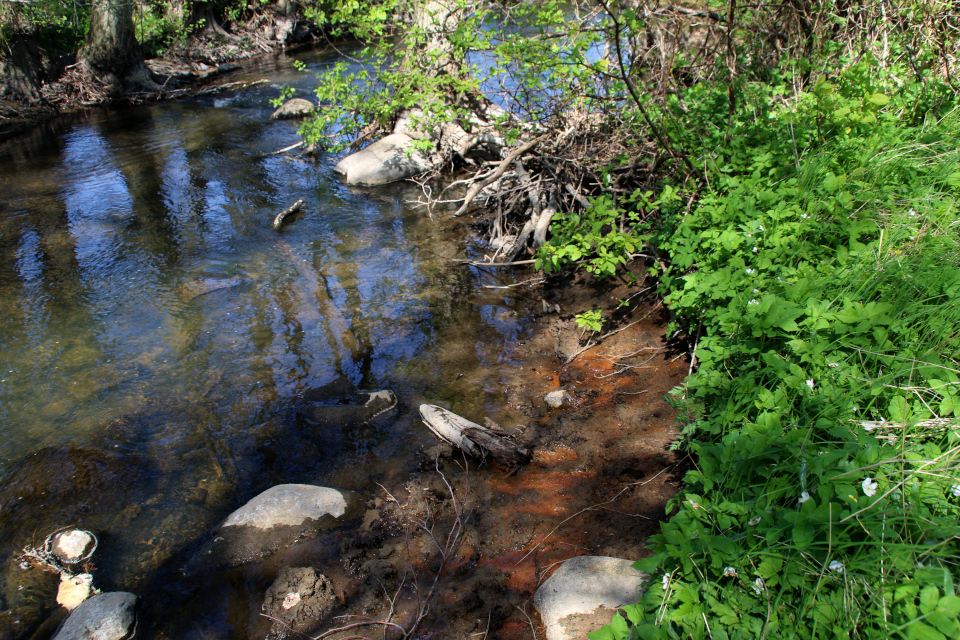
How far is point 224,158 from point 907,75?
33.4 ft

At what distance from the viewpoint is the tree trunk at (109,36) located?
14.0m

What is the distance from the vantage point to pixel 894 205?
10.3 ft

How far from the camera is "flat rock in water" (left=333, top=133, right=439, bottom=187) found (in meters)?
9.43

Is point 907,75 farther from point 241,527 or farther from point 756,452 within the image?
point 241,527

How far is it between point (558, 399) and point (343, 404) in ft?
5.62

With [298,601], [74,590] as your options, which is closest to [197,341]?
[74,590]

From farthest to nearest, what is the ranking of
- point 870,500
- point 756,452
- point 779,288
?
point 779,288, point 756,452, point 870,500

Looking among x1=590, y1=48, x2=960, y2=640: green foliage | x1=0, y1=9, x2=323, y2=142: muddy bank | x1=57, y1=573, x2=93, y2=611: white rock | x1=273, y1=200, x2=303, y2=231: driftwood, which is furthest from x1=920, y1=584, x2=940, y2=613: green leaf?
x1=0, y1=9, x2=323, y2=142: muddy bank

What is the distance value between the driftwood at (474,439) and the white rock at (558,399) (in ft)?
1.93

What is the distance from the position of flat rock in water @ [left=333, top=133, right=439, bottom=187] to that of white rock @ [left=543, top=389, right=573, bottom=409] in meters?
6.20

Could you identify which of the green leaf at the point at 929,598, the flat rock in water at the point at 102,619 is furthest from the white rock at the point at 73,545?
the green leaf at the point at 929,598

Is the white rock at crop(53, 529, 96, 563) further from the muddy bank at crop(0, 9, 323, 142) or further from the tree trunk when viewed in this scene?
the tree trunk

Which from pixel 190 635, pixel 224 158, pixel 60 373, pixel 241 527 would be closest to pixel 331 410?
pixel 241 527

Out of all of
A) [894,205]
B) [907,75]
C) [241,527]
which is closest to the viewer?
[894,205]
